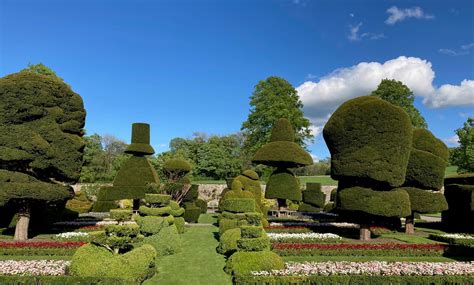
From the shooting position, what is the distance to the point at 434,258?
13492mm

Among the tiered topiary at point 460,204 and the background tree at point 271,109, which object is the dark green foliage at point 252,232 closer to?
the tiered topiary at point 460,204

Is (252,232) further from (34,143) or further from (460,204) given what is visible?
(460,204)

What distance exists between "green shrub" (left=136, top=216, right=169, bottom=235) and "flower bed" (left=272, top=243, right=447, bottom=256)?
474 cm

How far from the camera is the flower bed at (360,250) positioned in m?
13.4

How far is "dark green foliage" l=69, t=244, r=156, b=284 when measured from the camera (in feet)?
28.0

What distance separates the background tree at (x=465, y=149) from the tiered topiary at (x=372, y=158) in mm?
20997

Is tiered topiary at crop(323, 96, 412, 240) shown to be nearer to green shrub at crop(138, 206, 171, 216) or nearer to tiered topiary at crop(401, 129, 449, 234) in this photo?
tiered topiary at crop(401, 129, 449, 234)

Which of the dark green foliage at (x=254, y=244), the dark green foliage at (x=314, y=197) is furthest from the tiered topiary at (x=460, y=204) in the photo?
the dark green foliage at (x=254, y=244)

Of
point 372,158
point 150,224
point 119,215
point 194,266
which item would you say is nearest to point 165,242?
point 150,224

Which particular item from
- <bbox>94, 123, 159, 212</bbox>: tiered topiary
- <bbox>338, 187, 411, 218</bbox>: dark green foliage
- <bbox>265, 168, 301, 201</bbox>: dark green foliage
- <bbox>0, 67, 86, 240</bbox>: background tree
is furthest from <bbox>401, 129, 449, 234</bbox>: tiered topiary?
<bbox>0, 67, 86, 240</bbox>: background tree

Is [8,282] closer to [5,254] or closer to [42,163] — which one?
[5,254]

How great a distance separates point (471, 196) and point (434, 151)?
433cm

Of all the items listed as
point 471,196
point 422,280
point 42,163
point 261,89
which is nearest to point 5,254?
point 42,163

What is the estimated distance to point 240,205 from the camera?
51.8ft
